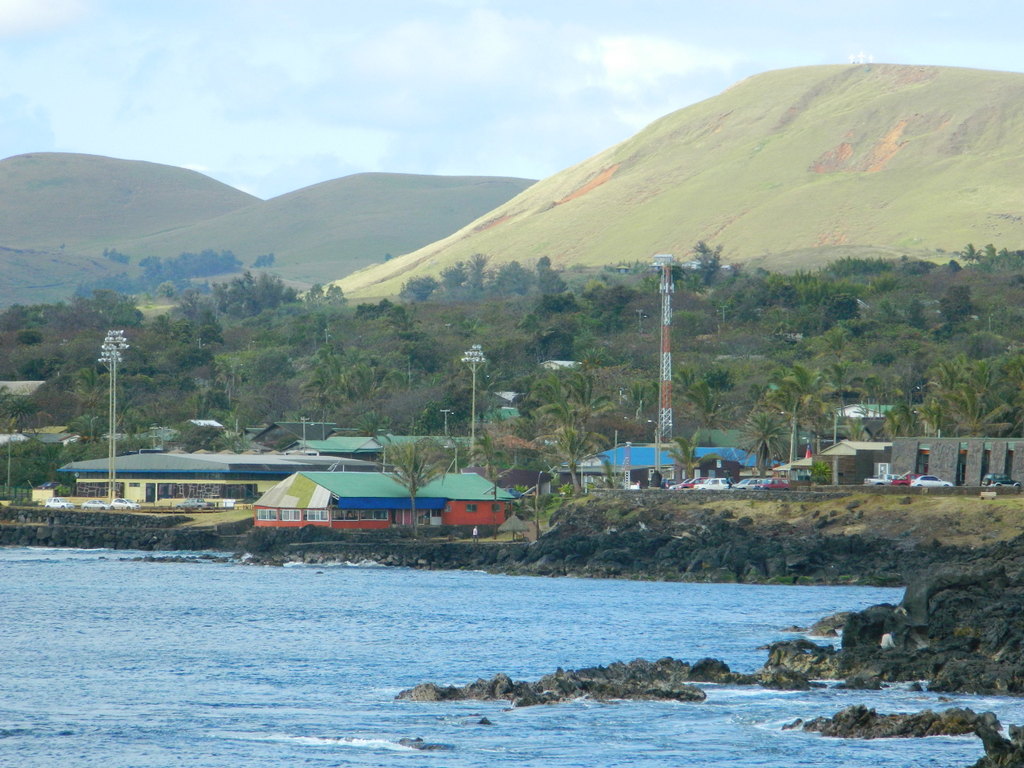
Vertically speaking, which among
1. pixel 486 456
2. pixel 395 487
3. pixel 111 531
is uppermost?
pixel 486 456

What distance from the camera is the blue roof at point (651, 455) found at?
9350 centimetres

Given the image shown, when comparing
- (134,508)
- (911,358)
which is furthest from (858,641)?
(911,358)

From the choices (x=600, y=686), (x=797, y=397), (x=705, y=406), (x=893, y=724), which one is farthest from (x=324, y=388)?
(x=893, y=724)

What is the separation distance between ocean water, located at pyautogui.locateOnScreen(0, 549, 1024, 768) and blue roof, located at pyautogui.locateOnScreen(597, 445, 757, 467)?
2836 cm

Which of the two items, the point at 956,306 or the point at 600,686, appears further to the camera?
the point at 956,306

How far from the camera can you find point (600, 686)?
33188 mm

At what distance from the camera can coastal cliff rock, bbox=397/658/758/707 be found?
108ft

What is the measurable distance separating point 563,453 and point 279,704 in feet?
174

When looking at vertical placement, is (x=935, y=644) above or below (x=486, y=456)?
below

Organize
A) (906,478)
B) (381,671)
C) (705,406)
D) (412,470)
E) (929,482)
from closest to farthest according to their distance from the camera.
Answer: (381,671), (929,482), (906,478), (412,470), (705,406)

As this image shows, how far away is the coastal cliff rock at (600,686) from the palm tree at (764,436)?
4961cm

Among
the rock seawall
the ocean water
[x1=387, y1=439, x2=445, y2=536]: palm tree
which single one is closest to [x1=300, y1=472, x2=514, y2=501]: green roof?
[x1=387, y1=439, x2=445, y2=536]: palm tree

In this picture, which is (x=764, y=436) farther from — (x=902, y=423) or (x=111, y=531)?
(x=111, y=531)

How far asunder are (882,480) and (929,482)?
463cm
